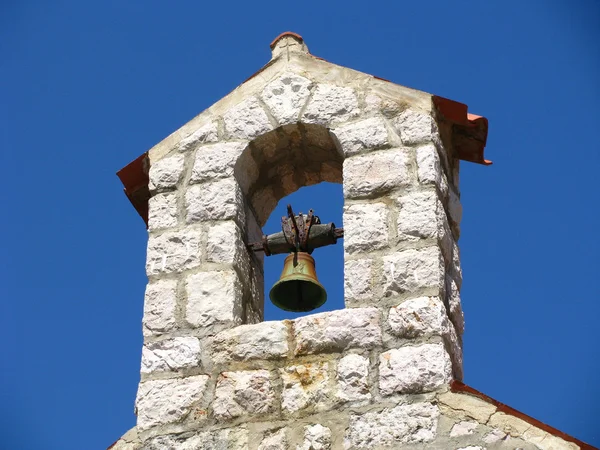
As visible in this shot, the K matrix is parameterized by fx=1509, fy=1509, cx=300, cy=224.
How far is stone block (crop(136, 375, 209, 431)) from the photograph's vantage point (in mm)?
7355

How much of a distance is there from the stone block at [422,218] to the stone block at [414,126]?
1.20ft

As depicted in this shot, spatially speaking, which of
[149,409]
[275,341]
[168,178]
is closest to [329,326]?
[275,341]

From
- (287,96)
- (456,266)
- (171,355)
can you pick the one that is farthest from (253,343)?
(287,96)

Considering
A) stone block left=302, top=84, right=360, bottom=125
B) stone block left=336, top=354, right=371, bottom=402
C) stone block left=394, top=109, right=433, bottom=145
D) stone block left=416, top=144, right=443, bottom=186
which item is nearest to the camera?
stone block left=336, top=354, right=371, bottom=402

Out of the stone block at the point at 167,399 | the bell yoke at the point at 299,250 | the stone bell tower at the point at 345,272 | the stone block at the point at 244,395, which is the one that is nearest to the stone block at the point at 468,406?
the stone bell tower at the point at 345,272

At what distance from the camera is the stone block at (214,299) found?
7.63 meters

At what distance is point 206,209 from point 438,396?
5.88 ft

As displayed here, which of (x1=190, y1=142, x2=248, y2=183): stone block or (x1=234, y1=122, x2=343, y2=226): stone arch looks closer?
(x1=190, y1=142, x2=248, y2=183): stone block

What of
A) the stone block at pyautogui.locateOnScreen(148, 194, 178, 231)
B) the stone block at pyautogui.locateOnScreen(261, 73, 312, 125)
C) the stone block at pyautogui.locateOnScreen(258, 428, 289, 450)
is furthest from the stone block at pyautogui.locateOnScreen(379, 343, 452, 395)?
the stone block at pyautogui.locateOnScreen(261, 73, 312, 125)

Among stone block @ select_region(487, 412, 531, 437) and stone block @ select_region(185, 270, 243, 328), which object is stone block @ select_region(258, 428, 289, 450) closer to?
stone block @ select_region(185, 270, 243, 328)

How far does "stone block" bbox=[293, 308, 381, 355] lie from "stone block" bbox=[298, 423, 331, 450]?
423mm

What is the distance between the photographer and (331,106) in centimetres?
828

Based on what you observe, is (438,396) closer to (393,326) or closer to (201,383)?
(393,326)

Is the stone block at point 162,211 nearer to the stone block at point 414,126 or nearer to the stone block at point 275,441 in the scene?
the stone block at point 414,126
